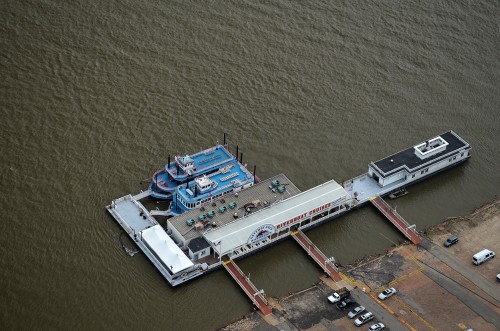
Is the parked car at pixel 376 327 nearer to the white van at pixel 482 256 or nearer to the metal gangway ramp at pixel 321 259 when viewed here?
the metal gangway ramp at pixel 321 259

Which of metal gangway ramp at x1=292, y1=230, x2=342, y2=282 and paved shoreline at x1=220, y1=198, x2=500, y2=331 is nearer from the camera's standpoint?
paved shoreline at x1=220, y1=198, x2=500, y2=331

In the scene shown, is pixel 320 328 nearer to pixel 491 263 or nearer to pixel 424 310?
pixel 424 310

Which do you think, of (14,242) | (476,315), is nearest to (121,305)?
(14,242)

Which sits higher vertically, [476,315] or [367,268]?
[367,268]

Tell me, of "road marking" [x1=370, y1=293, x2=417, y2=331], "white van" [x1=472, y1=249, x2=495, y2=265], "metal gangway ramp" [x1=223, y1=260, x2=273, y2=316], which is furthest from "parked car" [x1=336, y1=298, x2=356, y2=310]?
"white van" [x1=472, y1=249, x2=495, y2=265]

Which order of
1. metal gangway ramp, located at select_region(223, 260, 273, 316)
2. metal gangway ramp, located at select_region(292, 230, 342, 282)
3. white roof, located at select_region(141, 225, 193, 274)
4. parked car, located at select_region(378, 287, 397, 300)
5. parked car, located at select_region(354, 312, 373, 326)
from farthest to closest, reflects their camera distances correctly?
metal gangway ramp, located at select_region(292, 230, 342, 282)
white roof, located at select_region(141, 225, 193, 274)
parked car, located at select_region(378, 287, 397, 300)
metal gangway ramp, located at select_region(223, 260, 273, 316)
parked car, located at select_region(354, 312, 373, 326)

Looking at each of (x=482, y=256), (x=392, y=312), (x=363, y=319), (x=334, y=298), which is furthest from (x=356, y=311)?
(x=482, y=256)

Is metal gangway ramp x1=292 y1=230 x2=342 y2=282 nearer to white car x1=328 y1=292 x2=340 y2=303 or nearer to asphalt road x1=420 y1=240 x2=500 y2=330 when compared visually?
white car x1=328 y1=292 x2=340 y2=303
